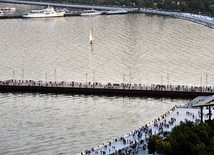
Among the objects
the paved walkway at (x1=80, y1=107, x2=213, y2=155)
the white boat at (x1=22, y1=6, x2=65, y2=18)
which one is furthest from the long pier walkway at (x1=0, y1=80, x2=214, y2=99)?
the white boat at (x1=22, y1=6, x2=65, y2=18)

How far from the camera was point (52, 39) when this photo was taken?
126500 mm

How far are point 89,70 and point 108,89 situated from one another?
1390 centimetres

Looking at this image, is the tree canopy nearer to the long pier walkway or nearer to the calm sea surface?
the calm sea surface

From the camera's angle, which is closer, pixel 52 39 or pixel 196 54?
pixel 196 54

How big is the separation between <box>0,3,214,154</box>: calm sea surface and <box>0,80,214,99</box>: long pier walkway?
5.94 feet

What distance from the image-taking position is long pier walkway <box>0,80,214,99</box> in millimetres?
77375

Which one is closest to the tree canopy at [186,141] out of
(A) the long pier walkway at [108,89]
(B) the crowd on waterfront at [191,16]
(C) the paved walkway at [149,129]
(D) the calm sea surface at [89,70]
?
(C) the paved walkway at [149,129]

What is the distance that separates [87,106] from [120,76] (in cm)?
1595

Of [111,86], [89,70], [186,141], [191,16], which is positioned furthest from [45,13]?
[186,141]

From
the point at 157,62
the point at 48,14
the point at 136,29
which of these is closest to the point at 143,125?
the point at 157,62

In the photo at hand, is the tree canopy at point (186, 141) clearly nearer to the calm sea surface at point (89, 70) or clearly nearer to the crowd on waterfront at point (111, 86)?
the calm sea surface at point (89, 70)

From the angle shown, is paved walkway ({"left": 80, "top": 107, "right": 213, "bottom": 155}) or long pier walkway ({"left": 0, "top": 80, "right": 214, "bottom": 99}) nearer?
paved walkway ({"left": 80, "top": 107, "right": 213, "bottom": 155})

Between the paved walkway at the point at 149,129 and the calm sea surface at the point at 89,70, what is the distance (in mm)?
2594

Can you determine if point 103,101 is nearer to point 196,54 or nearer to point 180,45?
point 196,54
